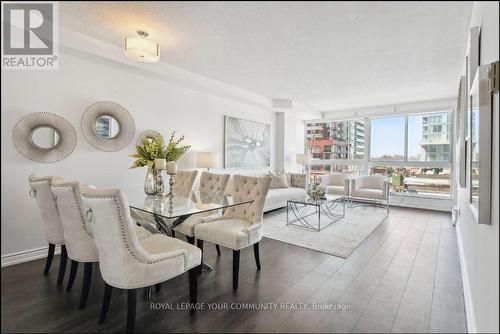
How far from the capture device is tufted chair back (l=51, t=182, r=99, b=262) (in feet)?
6.21

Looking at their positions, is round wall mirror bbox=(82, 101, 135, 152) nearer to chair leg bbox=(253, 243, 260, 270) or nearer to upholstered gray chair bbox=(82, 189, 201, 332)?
upholstered gray chair bbox=(82, 189, 201, 332)

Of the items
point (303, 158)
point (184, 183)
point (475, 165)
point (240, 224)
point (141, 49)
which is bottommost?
point (240, 224)

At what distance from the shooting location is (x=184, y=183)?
333 centimetres

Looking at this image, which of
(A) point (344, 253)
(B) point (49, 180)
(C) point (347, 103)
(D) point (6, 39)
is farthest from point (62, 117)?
(C) point (347, 103)

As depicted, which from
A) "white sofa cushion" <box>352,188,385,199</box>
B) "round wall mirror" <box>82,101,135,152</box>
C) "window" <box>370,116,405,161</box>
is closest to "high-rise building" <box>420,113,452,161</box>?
"window" <box>370,116,405,161</box>

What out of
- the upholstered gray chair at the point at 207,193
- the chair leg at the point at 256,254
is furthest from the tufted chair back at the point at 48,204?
the chair leg at the point at 256,254

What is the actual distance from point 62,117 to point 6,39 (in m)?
→ 0.88

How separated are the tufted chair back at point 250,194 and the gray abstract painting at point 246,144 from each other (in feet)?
7.86

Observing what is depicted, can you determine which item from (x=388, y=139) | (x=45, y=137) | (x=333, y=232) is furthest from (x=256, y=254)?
(x=388, y=139)

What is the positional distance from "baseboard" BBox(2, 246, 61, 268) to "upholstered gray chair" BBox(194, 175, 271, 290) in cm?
193

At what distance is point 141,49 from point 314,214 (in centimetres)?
403

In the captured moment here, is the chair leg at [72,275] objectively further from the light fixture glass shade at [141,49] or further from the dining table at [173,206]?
the light fixture glass shade at [141,49]

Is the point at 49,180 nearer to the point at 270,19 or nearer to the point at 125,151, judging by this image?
the point at 125,151

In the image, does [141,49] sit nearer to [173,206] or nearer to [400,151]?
[173,206]
